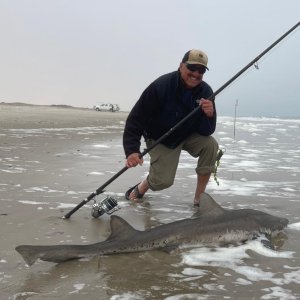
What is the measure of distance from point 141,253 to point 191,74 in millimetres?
2363

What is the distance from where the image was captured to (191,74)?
5281mm

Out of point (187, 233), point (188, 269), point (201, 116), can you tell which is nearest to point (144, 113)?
point (201, 116)

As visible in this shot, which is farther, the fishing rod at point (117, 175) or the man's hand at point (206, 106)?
the man's hand at point (206, 106)

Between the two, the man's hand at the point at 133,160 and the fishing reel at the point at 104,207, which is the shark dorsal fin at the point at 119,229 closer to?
the fishing reel at the point at 104,207

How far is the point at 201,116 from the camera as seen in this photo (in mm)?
5578

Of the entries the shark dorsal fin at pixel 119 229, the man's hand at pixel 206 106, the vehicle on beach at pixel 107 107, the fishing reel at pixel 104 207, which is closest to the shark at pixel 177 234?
the shark dorsal fin at pixel 119 229

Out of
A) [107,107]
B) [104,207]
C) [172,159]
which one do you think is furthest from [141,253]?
[107,107]

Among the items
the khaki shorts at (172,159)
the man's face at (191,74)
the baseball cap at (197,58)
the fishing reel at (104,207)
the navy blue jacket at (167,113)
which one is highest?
the baseball cap at (197,58)

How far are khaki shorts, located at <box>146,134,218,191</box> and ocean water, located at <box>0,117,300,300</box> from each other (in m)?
0.30

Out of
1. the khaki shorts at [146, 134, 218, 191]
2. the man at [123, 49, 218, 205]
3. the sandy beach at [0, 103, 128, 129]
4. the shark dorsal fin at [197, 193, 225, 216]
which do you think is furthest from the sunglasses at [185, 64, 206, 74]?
the sandy beach at [0, 103, 128, 129]

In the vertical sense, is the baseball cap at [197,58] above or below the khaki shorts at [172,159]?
above

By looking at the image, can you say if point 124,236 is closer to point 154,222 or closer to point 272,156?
point 154,222

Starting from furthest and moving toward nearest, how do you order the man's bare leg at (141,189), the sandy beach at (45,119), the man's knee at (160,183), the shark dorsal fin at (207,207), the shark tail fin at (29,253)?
1. the sandy beach at (45,119)
2. the man's bare leg at (141,189)
3. the man's knee at (160,183)
4. the shark dorsal fin at (207,207)
5. the shark tail fin at (29,253)

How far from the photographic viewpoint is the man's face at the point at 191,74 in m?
5.21
